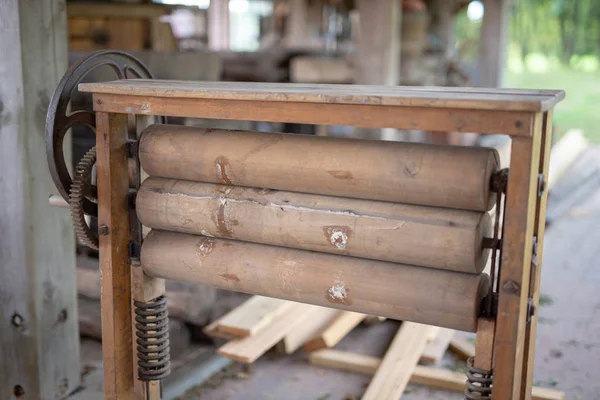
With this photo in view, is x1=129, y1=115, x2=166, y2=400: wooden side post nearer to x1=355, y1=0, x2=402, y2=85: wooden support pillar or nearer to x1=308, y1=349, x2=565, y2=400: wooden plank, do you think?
x1=308, y1=349, x2=565, y2=400: wooden plank

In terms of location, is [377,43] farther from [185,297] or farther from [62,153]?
[62,153]

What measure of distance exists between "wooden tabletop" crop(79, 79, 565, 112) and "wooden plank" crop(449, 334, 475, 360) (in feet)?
7.24

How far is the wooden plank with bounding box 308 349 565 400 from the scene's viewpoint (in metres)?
3.46

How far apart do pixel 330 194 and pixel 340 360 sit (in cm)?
193

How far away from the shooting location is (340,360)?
3904 mm

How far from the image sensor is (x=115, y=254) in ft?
8.37

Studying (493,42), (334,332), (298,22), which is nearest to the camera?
(334,332)

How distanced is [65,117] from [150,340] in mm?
835

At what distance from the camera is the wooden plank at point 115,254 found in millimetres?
2477

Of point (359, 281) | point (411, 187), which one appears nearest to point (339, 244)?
point (359, 281)

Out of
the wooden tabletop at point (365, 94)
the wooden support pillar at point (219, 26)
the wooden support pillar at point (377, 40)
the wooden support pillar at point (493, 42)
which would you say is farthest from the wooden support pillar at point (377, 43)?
the wooden support pillar at point (219, 26)

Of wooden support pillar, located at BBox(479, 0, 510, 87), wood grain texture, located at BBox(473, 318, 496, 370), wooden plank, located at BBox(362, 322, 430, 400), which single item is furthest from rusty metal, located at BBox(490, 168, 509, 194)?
wooden support pillar, located at BBox(479, 0, 510, 87)

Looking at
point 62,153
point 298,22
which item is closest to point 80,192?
point 62,153

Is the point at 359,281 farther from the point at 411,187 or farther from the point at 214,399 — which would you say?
the point at 214,399
